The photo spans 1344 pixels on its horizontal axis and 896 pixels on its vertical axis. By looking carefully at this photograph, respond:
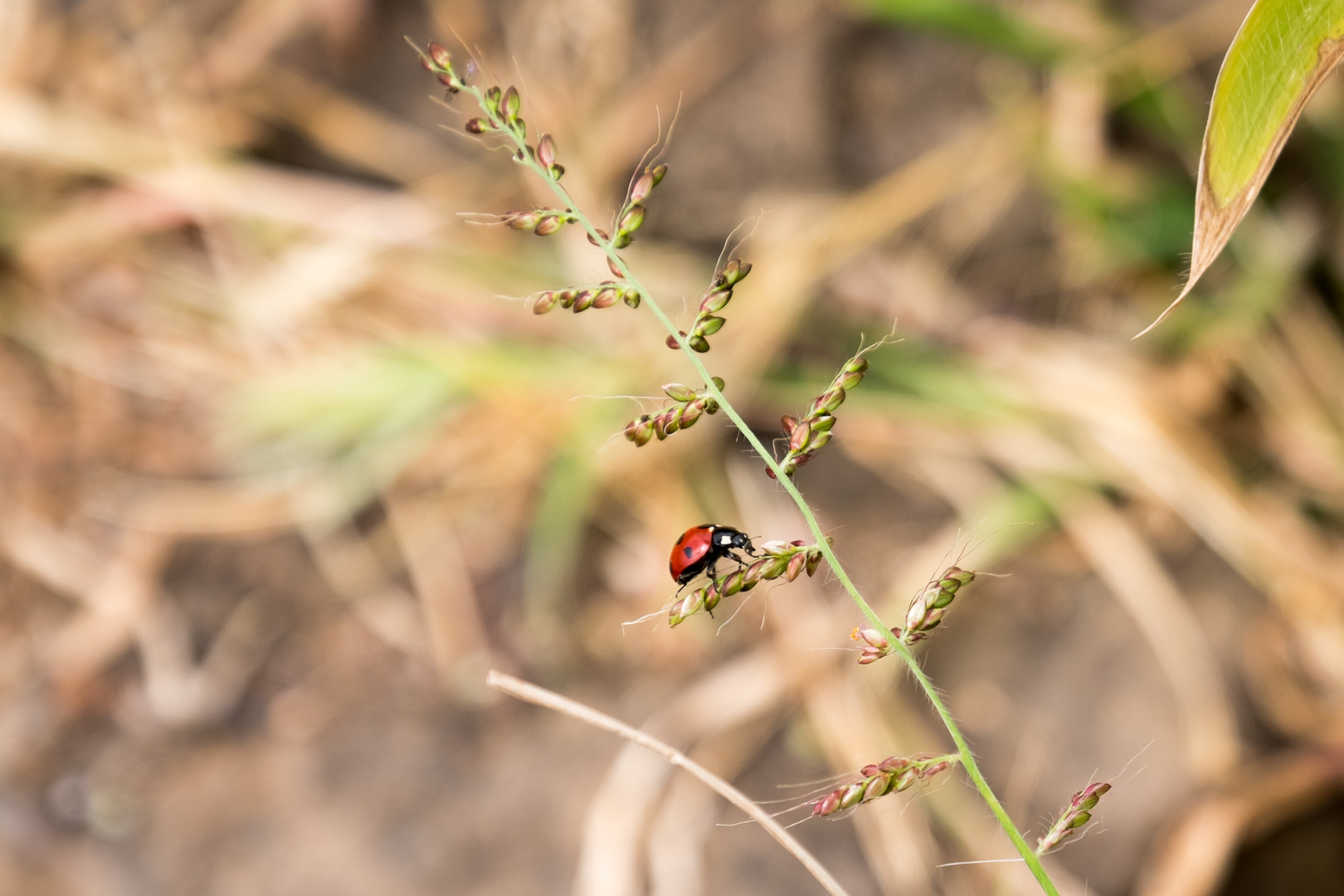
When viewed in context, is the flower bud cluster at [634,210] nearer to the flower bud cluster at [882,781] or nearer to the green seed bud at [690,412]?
the green seed bud at [690,412]

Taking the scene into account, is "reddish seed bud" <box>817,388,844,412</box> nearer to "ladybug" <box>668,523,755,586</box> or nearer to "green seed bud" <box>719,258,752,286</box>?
"green seed bud" <box>719,258,752,286</box>

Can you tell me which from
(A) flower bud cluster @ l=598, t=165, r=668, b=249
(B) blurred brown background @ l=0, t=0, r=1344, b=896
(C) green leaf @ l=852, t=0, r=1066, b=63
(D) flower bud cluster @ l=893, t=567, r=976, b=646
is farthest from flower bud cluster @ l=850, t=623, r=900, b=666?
(C) green leaf @ l=852, t=0, r=1066, b=63

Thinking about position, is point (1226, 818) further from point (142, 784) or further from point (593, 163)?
point (142, 784)

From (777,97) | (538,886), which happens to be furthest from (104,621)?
(777,97)

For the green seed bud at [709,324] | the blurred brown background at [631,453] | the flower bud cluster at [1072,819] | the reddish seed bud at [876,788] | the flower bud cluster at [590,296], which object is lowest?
the flower bud cluster at [1072,819]

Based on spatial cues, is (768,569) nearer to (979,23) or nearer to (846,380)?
(846,380)

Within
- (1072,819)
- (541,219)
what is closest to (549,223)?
(541,219)

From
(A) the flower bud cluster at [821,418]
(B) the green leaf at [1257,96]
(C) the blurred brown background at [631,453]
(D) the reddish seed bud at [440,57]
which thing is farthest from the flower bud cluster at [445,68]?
(C) the blurred brown background at [631,453]
